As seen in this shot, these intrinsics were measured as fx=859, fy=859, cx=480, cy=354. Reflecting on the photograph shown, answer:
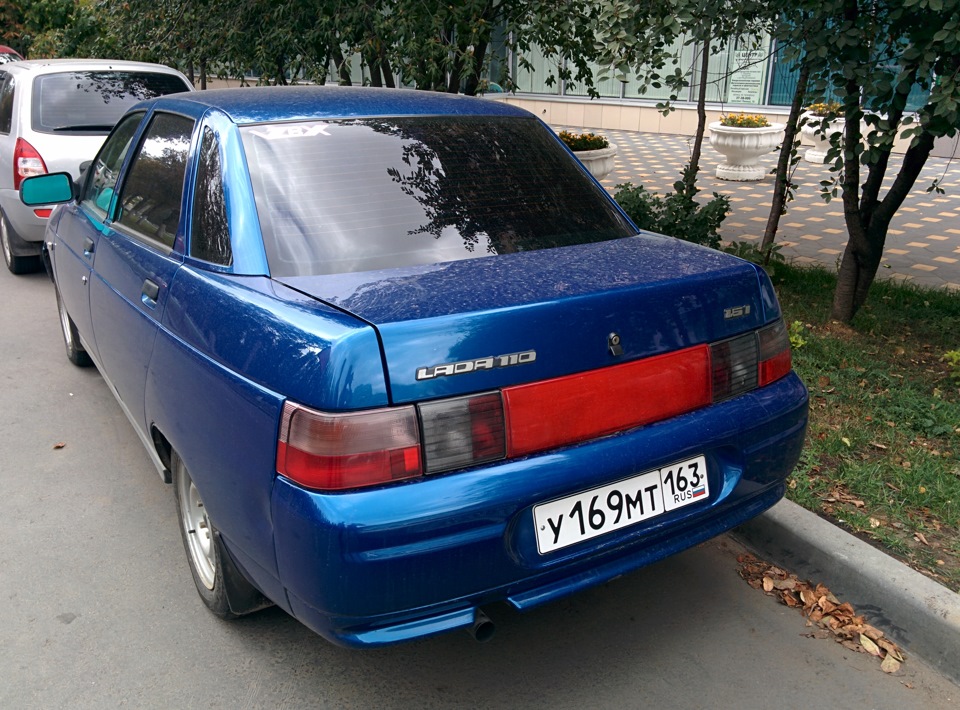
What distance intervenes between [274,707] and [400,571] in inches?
32.4

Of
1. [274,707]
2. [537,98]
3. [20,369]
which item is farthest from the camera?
[537,98]

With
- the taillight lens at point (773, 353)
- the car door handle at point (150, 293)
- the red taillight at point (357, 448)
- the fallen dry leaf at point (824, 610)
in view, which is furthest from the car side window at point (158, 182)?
the fallen dry leaf at point (824, 610)

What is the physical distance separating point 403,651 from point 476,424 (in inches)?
42.5

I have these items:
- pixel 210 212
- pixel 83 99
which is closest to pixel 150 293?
pixel 210 212

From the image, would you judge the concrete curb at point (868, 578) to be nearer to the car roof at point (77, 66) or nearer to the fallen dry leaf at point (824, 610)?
the fallen dry leaf at point (824, 610)

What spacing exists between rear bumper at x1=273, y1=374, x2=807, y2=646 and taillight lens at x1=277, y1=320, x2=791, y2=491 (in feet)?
0.11

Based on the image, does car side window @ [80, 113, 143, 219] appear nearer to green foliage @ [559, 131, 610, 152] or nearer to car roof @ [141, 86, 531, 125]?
car roof @ [141, 86, 531, 125]

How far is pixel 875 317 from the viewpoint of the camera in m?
5.48

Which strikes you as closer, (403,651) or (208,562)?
(403,651)

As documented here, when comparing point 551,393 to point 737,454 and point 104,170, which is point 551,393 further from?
point 104,170

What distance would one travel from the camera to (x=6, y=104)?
747 centimetres

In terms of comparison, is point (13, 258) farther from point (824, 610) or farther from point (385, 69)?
point (824, 610)

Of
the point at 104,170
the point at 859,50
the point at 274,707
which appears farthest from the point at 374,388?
the point at 859,50

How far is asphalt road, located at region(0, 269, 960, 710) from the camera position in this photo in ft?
8.55
